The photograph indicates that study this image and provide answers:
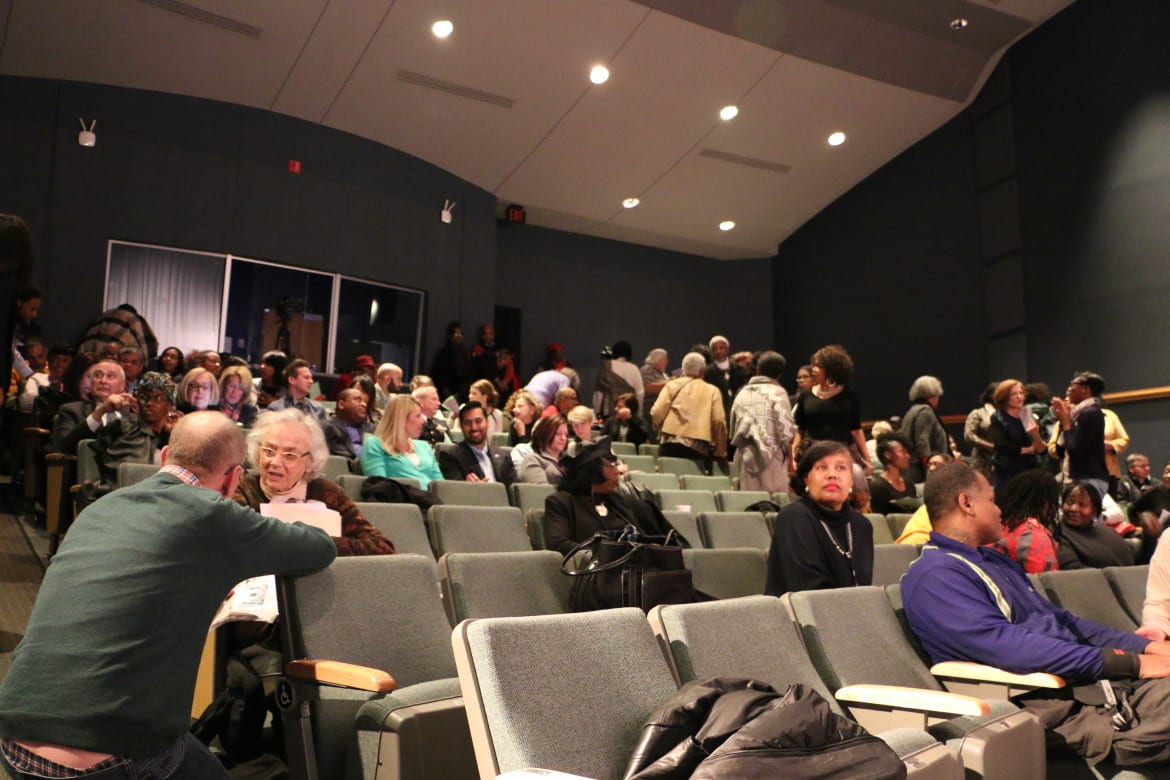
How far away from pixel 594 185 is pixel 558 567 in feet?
29.8

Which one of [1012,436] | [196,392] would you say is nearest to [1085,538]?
[1012,436]

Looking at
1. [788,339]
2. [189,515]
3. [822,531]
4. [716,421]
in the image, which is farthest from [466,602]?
[788,339]

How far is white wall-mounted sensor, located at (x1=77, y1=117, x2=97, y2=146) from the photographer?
8.76 meters

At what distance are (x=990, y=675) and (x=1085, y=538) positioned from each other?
296 centimetres

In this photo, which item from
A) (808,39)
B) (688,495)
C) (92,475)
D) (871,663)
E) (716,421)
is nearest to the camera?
(871,663)

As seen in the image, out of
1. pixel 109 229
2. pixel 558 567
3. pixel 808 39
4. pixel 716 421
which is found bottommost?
pixel 558 567

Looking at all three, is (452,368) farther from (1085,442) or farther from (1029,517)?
(1029,517)

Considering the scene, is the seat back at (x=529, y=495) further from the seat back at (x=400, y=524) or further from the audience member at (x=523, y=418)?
the audience member at (x=523, y=418)

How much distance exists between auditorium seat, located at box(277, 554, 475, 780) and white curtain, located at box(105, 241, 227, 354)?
7.88 meters

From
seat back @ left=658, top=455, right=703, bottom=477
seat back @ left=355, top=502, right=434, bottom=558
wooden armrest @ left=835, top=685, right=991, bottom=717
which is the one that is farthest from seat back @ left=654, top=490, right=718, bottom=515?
wooden armrest @ left=835, top=685, right=991, bottom=717

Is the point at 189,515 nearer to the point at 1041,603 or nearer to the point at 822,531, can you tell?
the point at 822,531

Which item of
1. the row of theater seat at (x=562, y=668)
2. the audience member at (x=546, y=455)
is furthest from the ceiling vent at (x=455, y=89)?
the row of theater seat at (x=562, y=668)

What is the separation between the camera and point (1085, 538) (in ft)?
15.9

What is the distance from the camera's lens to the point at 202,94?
9117 mm
